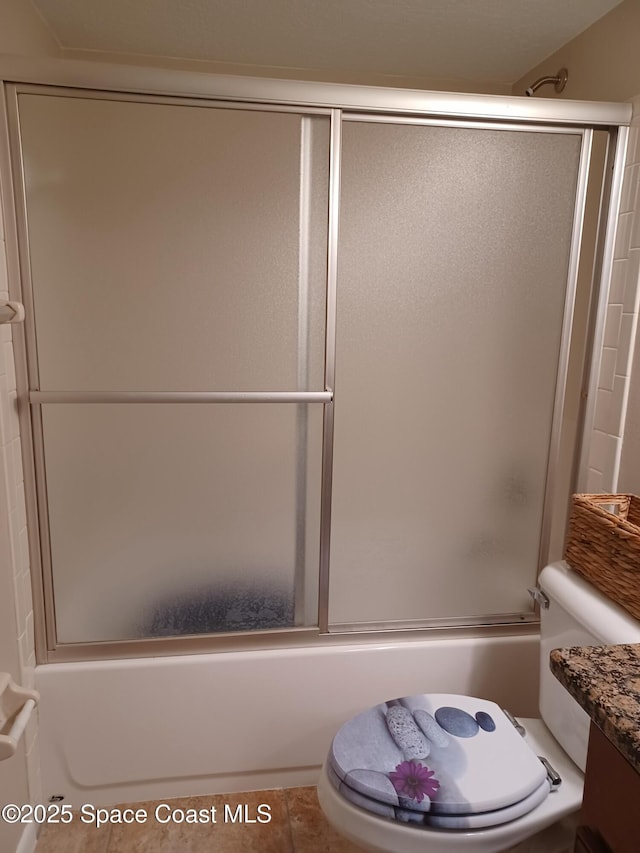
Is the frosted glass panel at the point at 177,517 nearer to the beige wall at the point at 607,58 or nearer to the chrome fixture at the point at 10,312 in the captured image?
the chrome fixture at the point at 10,312

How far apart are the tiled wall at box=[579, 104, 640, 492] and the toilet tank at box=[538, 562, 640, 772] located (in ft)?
1.34

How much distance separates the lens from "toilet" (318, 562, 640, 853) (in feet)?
3.87

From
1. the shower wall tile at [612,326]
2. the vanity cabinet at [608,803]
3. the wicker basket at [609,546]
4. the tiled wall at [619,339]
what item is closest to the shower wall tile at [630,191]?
the tiled wall at [619,339]

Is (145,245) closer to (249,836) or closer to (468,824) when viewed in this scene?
(468,824)

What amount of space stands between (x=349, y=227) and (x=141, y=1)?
2.74 feet

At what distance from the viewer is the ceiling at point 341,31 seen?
1.66 meters

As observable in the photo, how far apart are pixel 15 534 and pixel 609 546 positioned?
4.52 ft

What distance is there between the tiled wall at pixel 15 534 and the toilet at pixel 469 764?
80 centimetres

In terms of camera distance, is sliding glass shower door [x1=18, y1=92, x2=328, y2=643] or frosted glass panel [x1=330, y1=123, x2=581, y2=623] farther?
frosted glass panel [x1=330, y1=123, x2=581, y2=623]

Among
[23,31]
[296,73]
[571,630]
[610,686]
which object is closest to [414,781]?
[571,630]

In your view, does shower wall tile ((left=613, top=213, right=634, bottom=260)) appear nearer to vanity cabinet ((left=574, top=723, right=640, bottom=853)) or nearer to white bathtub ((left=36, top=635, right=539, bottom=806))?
white bathtub ((left=36, top=635, right=539, bottom=806))

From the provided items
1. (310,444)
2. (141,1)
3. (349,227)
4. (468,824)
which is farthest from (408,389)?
(141,1)

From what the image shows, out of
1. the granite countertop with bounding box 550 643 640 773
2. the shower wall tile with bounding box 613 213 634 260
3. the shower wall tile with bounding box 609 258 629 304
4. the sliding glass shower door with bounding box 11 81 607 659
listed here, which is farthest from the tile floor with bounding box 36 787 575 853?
the shower wall tile with bounding box 613 213 634 260

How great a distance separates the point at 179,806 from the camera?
1.73 metres
